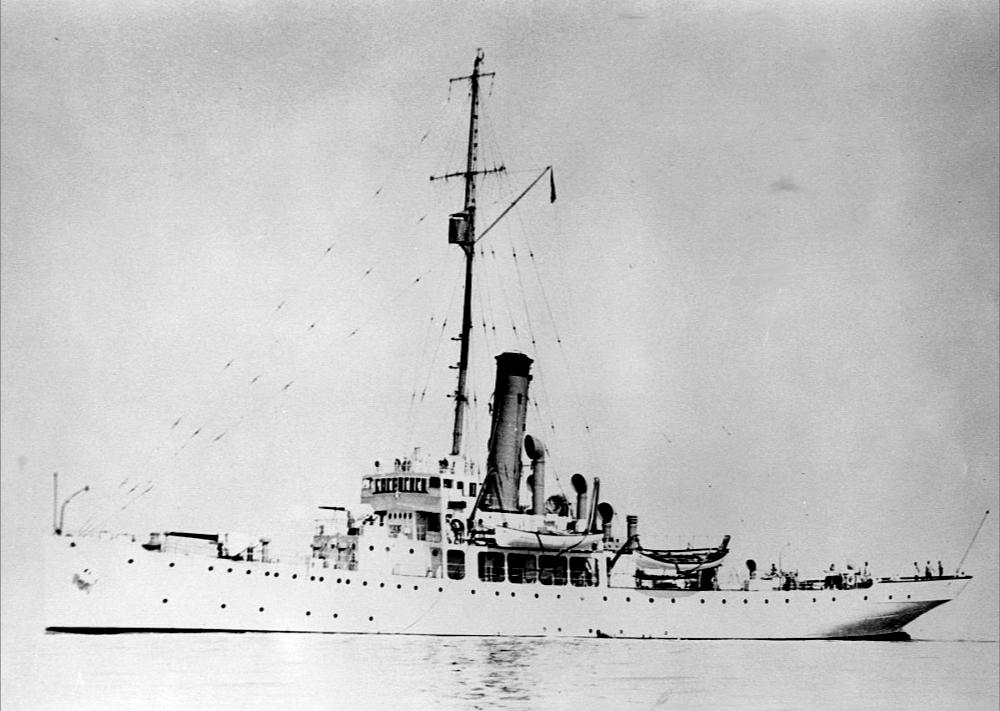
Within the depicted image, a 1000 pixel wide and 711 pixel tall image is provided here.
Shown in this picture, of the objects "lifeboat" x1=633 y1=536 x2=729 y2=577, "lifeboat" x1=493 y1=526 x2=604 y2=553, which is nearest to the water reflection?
"lifeboat" x1=493 y1=526 x2=604 y2=553

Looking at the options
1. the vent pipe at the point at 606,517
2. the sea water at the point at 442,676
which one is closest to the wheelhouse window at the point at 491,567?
the vent pipe at the point at 606,517

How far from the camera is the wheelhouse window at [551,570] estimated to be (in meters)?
19.2

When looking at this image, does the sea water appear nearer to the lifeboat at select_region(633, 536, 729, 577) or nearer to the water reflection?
the water reflection

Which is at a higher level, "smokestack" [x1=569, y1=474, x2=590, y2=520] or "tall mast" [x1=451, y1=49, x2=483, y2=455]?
"tall mast" [x1=451, y1=49, x2=483, y2=455]

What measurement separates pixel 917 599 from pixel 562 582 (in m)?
6.34

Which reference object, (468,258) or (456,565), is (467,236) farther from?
(456,565)

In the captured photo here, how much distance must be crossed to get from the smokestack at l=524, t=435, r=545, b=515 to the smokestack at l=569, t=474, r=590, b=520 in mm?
631

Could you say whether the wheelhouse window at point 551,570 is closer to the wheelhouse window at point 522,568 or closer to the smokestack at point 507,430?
the wheelhouse window at point 522,568

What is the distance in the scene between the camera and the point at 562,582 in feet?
64.0

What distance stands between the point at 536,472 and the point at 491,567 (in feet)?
5.98

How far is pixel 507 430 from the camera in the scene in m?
19.1

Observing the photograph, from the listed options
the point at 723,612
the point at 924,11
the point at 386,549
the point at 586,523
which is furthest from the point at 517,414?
the point at 924,11

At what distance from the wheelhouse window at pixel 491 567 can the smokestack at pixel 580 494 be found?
5.04 feet

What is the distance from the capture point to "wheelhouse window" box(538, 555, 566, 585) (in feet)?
63.0
